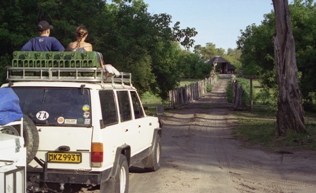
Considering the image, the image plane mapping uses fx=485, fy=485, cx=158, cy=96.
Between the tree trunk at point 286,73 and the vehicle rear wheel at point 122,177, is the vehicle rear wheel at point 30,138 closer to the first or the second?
the vehicle rear wheel at point 122,177

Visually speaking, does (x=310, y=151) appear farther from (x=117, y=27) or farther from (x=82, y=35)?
(x=117, y=27)

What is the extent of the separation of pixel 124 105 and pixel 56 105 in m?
1.59

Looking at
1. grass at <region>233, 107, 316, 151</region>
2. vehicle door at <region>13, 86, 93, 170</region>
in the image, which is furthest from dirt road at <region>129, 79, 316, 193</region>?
vehicle door at <region>13, 86, 93, 170</region>

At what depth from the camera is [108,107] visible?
7164mm

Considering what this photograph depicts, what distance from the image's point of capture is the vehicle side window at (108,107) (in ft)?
22.7

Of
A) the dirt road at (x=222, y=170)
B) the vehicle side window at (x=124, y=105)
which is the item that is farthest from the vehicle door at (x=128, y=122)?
the dirt road at (x=222, y=170)

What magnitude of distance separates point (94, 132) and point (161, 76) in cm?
2703

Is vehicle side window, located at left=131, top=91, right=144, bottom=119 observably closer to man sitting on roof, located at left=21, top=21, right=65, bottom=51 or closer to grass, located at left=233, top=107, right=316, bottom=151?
man sitting on roof, located at left=21, top=21, right=65, bottom=51

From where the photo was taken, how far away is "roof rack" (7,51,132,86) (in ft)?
23.0

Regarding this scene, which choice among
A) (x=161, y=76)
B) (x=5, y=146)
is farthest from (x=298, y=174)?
(x=161, y=76)

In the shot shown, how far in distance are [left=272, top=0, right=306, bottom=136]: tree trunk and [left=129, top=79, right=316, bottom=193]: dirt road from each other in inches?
70.7

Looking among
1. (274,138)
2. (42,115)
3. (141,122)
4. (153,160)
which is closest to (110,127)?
(42,115)

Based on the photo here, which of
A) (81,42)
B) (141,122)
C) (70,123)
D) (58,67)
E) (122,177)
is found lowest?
(122,177)

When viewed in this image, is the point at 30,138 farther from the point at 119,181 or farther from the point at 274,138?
the point at 274,138
